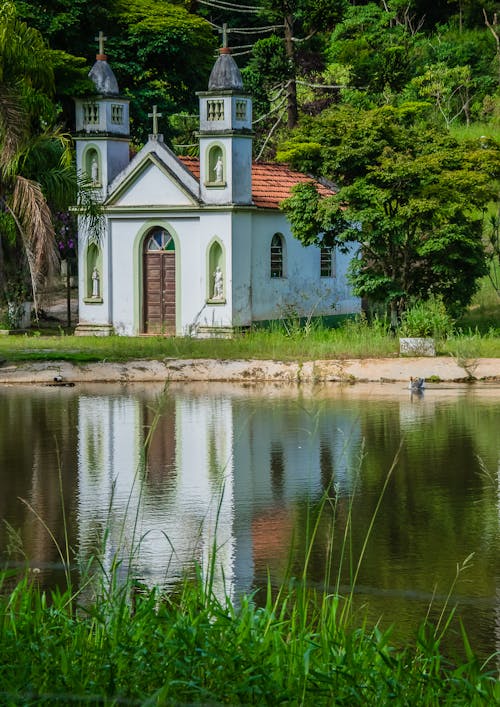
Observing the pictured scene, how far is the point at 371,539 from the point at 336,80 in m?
39.2

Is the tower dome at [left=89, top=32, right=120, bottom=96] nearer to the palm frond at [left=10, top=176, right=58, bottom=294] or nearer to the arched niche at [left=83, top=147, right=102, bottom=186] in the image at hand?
the arched niche at [left=83, top=147, right=102, bottom=186]

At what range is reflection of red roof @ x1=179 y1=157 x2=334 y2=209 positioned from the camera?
1437 inches

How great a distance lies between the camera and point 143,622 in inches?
279

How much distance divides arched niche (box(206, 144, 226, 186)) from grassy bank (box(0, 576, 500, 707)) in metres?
28.4

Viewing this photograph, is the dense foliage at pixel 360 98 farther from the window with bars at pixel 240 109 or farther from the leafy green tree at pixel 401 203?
the window with bars at pixel 240 109

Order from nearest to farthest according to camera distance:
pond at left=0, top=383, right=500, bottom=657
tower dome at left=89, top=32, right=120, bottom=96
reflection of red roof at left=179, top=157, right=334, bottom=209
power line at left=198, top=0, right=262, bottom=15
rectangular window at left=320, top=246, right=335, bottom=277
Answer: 1. pond at left=0, top=383, right=500, bottom=657
2. reflection of red roof at left=179, top=157, right=334, bottom=209
3. tower dome at left=89, top=32, right=120, bottom=96
4. rectangular window at left=320, top=246, right=335, bottom=277
5. power line at left=198, top=0, right=262, bottom=15

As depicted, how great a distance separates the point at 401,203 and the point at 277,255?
21.5 ft

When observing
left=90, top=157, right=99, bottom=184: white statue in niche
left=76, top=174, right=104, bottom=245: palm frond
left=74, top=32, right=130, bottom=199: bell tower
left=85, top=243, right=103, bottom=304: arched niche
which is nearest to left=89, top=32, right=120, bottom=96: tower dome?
left=74, top=32, right=130, bottom=199: bell tower

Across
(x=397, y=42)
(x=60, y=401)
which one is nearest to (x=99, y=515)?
(x=60, y=401)

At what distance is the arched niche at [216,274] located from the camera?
116ft

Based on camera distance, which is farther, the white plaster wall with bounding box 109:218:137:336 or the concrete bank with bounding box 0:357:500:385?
the white plaster wall with bounding box 109:218:137:336

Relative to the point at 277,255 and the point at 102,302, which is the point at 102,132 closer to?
the point at 102,302

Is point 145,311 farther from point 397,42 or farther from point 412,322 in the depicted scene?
point 397,42

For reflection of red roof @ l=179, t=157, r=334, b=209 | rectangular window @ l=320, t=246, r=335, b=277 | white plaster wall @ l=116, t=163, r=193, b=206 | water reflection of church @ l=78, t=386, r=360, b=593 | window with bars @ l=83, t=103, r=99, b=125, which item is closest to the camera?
water reflection of church @ l=78, t=386, r=360, b=593
